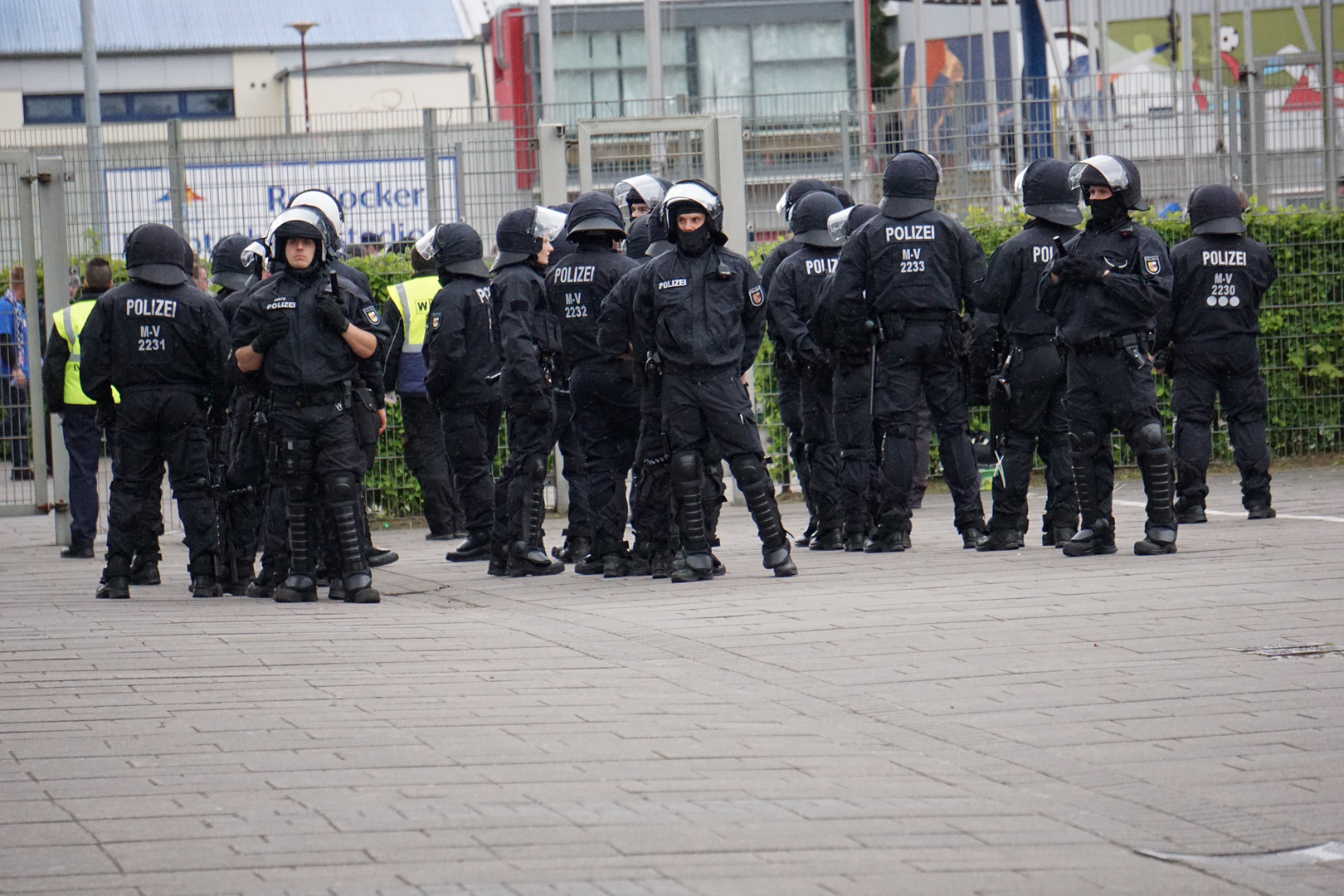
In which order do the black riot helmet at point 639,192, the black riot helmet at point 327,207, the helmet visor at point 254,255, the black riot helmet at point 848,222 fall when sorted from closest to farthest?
the black riot helmet at point 327,207 → the helmet visor at point 254,255 → the black riot helmet at point 848,222 → the black riot helmet at point 639,192

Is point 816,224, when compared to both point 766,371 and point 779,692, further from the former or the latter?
point 779,692

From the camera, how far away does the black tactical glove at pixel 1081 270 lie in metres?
10.00

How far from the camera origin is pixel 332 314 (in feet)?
30.7

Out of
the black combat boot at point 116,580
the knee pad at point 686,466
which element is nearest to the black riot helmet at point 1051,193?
the knee pad at point 686,466

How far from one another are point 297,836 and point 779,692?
2.33 m

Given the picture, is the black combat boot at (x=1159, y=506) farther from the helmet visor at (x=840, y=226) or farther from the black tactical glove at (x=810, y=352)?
the helmet visor at (x=840, y=226)

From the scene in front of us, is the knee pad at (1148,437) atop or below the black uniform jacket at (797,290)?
below

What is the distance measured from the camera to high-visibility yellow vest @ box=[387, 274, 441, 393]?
41.4 feet

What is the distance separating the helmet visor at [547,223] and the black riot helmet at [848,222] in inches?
64.6

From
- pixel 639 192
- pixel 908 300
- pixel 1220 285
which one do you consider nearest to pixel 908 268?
pixel 908 300

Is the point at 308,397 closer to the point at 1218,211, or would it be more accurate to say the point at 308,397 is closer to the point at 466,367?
the point at 466,367

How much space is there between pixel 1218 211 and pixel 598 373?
4.26m

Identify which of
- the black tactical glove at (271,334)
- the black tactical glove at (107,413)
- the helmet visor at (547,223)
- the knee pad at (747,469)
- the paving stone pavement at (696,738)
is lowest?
the paving stone pavement at (696,738)

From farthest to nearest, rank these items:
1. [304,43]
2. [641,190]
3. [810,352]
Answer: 1. [304,43]
2. [641,190]
3. [810,352]
